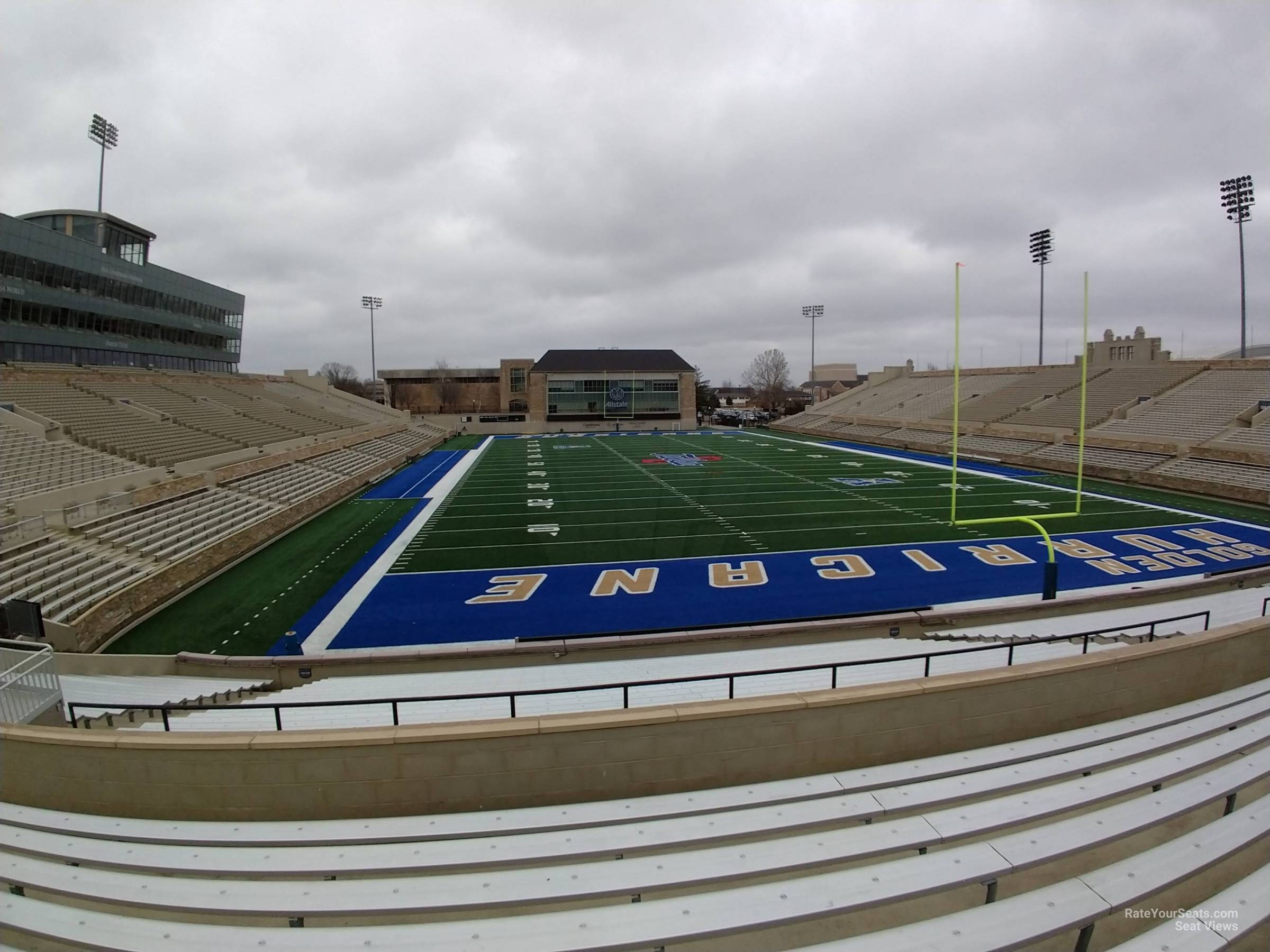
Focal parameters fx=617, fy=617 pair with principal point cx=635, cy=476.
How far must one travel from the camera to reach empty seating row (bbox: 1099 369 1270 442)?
27562 mm

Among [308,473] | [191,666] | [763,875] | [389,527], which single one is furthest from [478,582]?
[308,473]

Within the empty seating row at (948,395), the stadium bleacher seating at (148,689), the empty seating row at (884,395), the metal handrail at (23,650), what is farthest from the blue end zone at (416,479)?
the empty seating row at (884,395)

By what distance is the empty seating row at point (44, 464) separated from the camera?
1420 cm

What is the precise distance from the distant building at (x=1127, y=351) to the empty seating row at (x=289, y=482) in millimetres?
46334

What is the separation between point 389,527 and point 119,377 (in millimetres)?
19669

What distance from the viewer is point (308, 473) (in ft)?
79.8

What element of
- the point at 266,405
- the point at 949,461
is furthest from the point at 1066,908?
the point at 266,405

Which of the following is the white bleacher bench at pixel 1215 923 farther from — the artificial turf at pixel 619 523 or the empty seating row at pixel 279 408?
the empty seating row at pixel 279 408

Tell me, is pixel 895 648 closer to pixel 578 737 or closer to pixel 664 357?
pixel 578 737

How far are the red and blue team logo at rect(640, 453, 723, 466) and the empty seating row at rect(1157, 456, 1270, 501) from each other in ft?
64.1

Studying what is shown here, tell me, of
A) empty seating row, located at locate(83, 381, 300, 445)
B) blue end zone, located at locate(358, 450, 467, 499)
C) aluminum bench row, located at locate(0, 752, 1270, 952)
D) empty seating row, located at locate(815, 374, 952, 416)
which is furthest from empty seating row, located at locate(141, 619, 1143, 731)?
empty seating row, located at locate(815, 374, 952, 416)

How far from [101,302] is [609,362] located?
138 ft

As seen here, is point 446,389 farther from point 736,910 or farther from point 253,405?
point 736,910

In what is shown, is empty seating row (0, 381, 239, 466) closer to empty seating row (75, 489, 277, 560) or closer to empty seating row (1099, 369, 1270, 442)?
empty seating row (75, 489, 277, 560)
